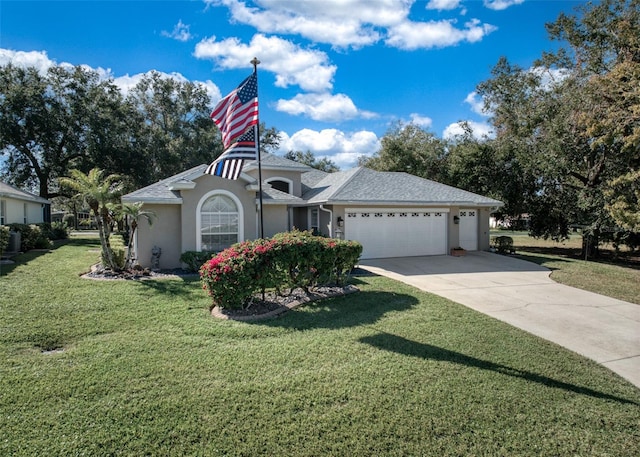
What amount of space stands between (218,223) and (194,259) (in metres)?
1.85

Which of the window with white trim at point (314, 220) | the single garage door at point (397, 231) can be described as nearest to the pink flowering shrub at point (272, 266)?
the single garage door at point (397, 231)

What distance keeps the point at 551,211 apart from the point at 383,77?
42.9 ft

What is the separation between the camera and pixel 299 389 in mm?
4742

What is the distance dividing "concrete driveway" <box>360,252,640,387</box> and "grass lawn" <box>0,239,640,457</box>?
25.6 inches

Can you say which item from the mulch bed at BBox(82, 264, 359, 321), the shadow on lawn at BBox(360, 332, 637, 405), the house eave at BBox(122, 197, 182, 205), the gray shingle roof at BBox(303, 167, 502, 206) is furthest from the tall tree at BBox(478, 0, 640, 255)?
the house eave at BBox(122, 197, 182, 205)

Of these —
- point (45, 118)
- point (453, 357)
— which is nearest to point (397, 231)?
point (453, 357)

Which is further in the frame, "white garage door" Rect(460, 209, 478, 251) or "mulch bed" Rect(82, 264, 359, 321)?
"white garage door" Rect(460, 209, 478, 251)

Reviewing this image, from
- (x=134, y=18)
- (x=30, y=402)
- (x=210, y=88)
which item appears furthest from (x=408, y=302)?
(x=210, y=88)

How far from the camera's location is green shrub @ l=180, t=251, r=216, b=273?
42.7 ft

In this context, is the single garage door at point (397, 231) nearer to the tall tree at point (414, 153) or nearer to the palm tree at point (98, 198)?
the palm tree at point (98, 198)

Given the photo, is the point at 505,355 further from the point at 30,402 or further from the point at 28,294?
the point at 28,294

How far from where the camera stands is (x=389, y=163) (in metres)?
33.0

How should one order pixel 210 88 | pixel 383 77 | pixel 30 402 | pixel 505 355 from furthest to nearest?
pixel 210 88, pixel 383 77, pixel 505 355, pixel 30 402

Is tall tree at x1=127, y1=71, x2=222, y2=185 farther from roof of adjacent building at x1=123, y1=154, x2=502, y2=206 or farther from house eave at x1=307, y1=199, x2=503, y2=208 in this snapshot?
house eave at x1=307, y1=199, x2=503, y2=208
